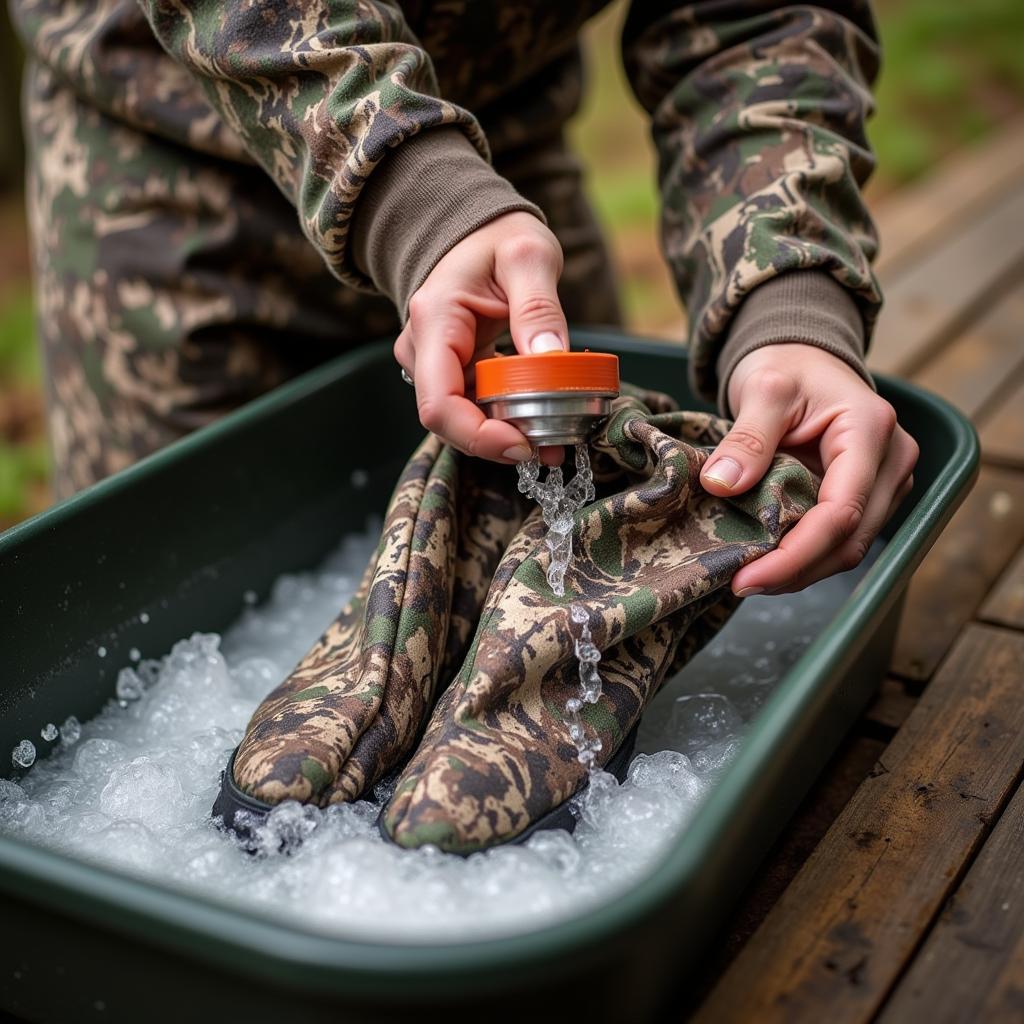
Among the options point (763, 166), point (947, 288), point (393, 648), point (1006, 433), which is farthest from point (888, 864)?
point (947, 288)

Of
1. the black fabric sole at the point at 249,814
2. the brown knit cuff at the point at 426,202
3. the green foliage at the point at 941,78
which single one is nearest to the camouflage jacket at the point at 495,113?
the brown knit cuff at the point at 426,202

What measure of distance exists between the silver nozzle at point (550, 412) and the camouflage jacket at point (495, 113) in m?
0.16

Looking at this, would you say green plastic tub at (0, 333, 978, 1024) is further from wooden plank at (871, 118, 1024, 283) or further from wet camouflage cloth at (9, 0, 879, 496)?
wooden plank at (871, 118, 1024, 283)

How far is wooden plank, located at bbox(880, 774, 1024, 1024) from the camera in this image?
2.19 feet

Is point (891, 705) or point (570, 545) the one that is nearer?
point (570, 545)

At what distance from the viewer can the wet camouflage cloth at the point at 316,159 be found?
96 cm

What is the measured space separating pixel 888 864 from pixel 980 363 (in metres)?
1.06

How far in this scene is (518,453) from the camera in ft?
2.77

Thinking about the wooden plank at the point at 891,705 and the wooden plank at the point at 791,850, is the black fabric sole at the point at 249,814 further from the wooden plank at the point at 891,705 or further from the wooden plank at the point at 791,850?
the wooden plank at the point at 891,705

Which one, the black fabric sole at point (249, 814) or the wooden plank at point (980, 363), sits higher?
the black fabric sole at point (249, 814)

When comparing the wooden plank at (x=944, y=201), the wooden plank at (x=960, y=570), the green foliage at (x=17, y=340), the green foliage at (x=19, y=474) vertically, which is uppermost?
the wooden plank at (x=960, y=570)

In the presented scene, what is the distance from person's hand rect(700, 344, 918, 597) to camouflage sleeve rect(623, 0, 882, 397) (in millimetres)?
44

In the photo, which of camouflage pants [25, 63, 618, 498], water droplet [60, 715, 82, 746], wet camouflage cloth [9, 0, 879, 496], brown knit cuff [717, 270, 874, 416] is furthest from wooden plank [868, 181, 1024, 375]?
water droplet [60, 715, 82, 746]

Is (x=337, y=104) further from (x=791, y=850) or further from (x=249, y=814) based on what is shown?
(x=791, y=850)
